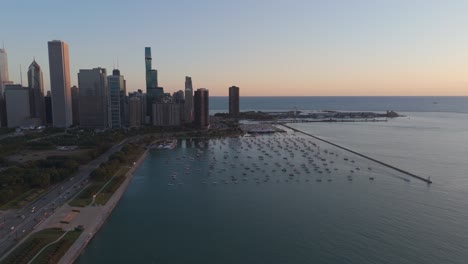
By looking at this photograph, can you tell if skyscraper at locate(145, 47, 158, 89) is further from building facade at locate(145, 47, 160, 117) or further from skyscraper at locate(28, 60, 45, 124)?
skyscraper at locate(28, 60, 45, 124)

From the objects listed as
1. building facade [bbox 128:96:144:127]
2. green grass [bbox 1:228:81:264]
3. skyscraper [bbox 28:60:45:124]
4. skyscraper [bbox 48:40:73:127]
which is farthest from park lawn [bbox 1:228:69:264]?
skyscraper [bbox 28:60:45:124]

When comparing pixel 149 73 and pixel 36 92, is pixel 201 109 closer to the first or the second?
pixel 149 73

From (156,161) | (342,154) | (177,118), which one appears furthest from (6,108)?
(342,154)

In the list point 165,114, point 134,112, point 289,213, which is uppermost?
point 134,112

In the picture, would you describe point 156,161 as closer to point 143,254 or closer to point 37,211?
point 37,211

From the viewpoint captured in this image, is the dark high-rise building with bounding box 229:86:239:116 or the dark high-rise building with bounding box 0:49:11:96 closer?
the dark high-rise building with bounding box 0:49:11:96

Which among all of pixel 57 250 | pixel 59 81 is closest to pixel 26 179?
pixel 57 250
